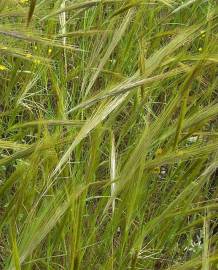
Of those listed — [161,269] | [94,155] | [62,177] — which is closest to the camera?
[94,155]

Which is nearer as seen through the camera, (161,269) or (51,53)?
(161,269)

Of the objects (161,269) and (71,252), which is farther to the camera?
(161,269)

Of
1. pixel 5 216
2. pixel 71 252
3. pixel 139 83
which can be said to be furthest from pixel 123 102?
pixel 71 252

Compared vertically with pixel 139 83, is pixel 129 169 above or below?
below

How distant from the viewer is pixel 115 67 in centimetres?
141

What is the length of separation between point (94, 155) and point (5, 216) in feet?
0.52

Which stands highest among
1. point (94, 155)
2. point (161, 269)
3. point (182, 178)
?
point (94, 155)

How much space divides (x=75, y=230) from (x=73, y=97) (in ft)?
2.27

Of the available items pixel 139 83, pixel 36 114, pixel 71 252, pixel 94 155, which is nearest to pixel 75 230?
pixel 71 252

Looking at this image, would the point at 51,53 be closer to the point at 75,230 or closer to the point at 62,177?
the point at 62,177

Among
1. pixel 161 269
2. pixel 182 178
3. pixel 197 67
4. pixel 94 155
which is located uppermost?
pixel 197 67

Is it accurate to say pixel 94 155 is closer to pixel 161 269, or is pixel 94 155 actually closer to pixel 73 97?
pixel 161 269

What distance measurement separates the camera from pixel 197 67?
948mm

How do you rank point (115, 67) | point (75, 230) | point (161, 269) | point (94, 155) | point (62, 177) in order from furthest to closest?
point (115, 67), point (161, 269), point (62, 177), point (94, 155), point (75, 230)
